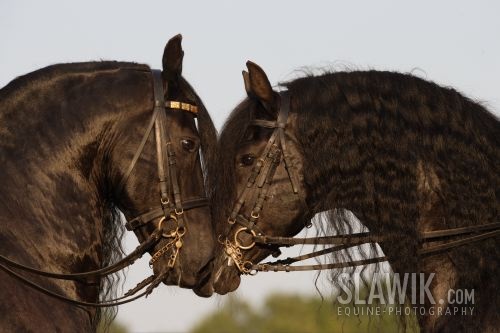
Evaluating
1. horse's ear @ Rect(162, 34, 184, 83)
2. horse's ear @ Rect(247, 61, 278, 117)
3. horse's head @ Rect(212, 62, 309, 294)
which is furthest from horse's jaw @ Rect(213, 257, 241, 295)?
horse's ear @ Rect(162, 34, 184, 83)

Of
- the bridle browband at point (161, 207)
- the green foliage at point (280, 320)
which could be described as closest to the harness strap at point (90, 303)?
the bridle browband at point (161, 207)

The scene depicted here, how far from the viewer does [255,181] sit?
936 centimetres

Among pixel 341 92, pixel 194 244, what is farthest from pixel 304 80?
pixel 194 244

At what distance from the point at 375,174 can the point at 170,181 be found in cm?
177

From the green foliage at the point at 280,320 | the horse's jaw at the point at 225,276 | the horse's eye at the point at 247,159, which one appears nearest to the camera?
the horse's eye at the point at 247,159

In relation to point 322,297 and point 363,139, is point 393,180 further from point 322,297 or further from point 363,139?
point 322,297

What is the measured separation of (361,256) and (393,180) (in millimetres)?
853

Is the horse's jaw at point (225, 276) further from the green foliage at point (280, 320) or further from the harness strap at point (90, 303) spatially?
the green foliage at point (280, 320)

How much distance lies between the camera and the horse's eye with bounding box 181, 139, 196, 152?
8703 mm

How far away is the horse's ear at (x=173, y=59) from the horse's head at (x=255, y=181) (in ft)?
2.64

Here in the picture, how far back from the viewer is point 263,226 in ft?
31.1

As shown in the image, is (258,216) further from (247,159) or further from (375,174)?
(375,174)

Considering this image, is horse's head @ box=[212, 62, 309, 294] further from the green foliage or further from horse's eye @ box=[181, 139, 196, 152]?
the green foliage

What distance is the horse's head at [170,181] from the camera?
8516mm
